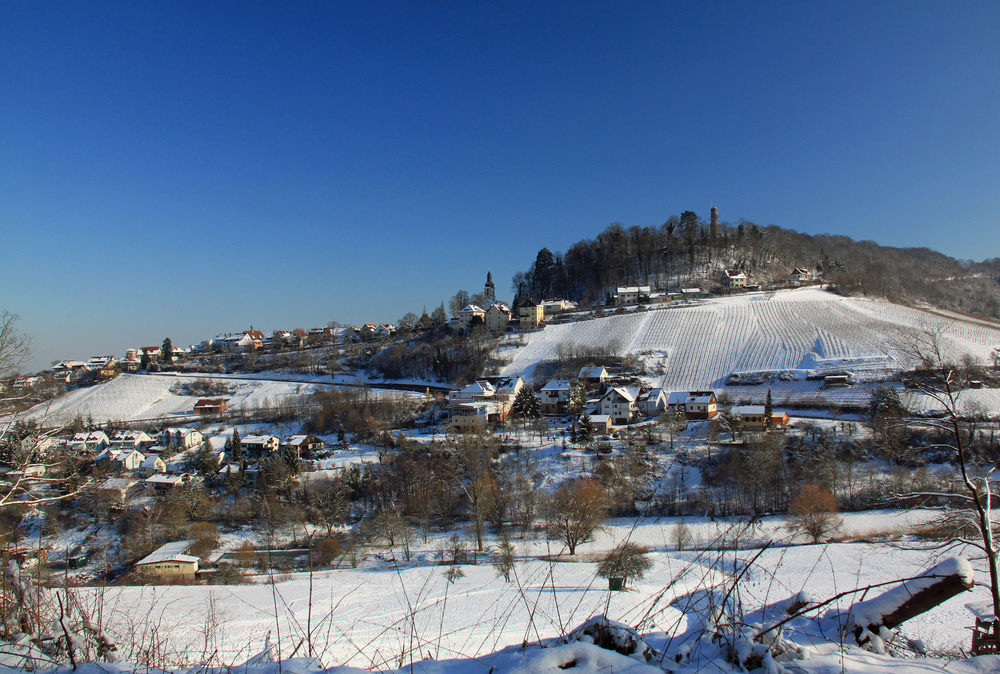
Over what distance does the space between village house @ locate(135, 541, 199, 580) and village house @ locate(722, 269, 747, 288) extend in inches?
2022

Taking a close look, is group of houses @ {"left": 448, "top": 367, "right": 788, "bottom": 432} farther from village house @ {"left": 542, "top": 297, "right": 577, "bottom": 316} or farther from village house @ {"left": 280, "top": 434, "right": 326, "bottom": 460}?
village house @ {"left": 542, "top": 297, "right": 577, "bottom": 316}

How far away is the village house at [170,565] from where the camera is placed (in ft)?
45.1

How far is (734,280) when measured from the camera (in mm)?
52312

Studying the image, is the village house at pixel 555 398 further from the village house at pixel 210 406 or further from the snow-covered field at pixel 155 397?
the village house at pixel 210 406

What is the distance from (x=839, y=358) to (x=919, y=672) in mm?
36253

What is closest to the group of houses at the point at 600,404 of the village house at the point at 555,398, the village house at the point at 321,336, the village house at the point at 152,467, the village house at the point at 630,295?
the village house at the point at 555,398

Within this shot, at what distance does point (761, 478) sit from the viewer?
18578mm

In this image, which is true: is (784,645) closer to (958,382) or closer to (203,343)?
(958,382)

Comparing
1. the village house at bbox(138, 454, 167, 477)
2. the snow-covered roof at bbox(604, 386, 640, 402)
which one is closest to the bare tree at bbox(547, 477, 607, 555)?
the snow-covered roof at bbox(604, 386, 640, 402)

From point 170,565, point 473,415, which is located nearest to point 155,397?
point 473,415

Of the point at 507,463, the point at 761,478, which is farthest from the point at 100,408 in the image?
the point at 761,478

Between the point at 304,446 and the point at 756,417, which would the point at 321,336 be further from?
the point at 756,417

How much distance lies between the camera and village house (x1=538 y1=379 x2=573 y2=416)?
3020 centimetres

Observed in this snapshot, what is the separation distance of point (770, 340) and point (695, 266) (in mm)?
22517
